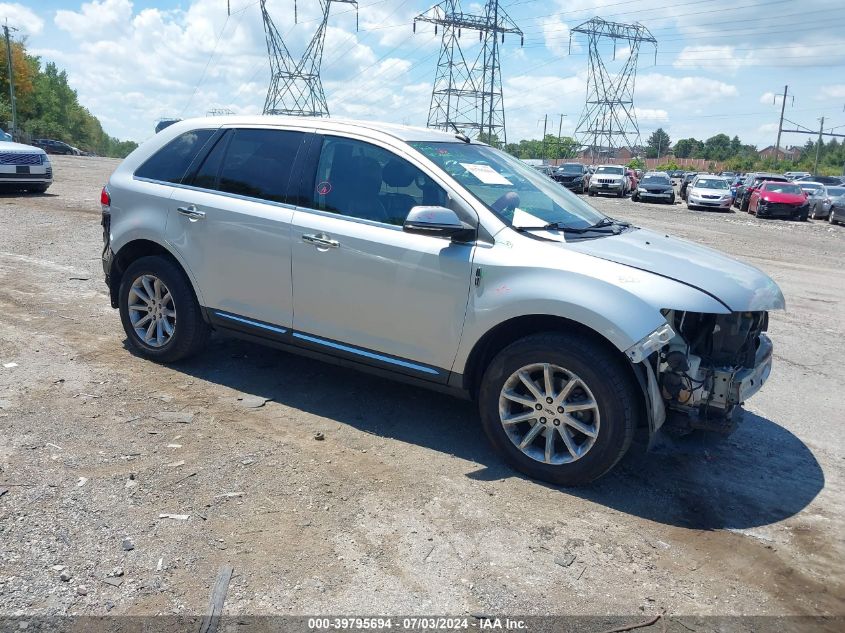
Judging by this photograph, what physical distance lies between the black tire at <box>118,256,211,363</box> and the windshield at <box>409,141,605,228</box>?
2092mm

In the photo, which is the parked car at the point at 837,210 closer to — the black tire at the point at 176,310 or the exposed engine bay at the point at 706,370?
the exposed engine bay at the point at 706,370

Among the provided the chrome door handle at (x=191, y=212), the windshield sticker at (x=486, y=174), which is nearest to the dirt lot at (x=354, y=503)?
the chrome door handle at (x=191, y=212)

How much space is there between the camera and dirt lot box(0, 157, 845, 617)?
306 centimetres

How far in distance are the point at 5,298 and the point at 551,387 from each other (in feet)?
20.1

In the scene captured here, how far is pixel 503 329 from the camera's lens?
4.16m

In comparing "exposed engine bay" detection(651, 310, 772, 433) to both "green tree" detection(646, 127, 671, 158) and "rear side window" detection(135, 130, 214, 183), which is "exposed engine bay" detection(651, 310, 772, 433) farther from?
"green tree" detection(646, 127, 671, 158)

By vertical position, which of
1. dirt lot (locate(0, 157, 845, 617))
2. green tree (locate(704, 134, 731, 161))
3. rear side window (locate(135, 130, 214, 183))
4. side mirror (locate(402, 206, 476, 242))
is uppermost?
green tree (locate(704, 134, 731, 161))

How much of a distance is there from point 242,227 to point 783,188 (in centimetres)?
2808

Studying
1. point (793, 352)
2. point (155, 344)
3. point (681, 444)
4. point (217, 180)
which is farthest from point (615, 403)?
point (793, 352)

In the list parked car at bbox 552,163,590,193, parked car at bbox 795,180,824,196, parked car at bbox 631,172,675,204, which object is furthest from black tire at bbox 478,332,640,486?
parked car at bbox 552,163,590,193

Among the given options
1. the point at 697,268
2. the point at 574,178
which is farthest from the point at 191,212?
the point at 574,178

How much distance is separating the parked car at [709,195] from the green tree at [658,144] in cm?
9448

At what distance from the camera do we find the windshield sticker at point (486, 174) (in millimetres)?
4598

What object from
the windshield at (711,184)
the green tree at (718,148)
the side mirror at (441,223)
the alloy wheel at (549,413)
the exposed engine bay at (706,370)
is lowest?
the alloy wheel at (549,413)
